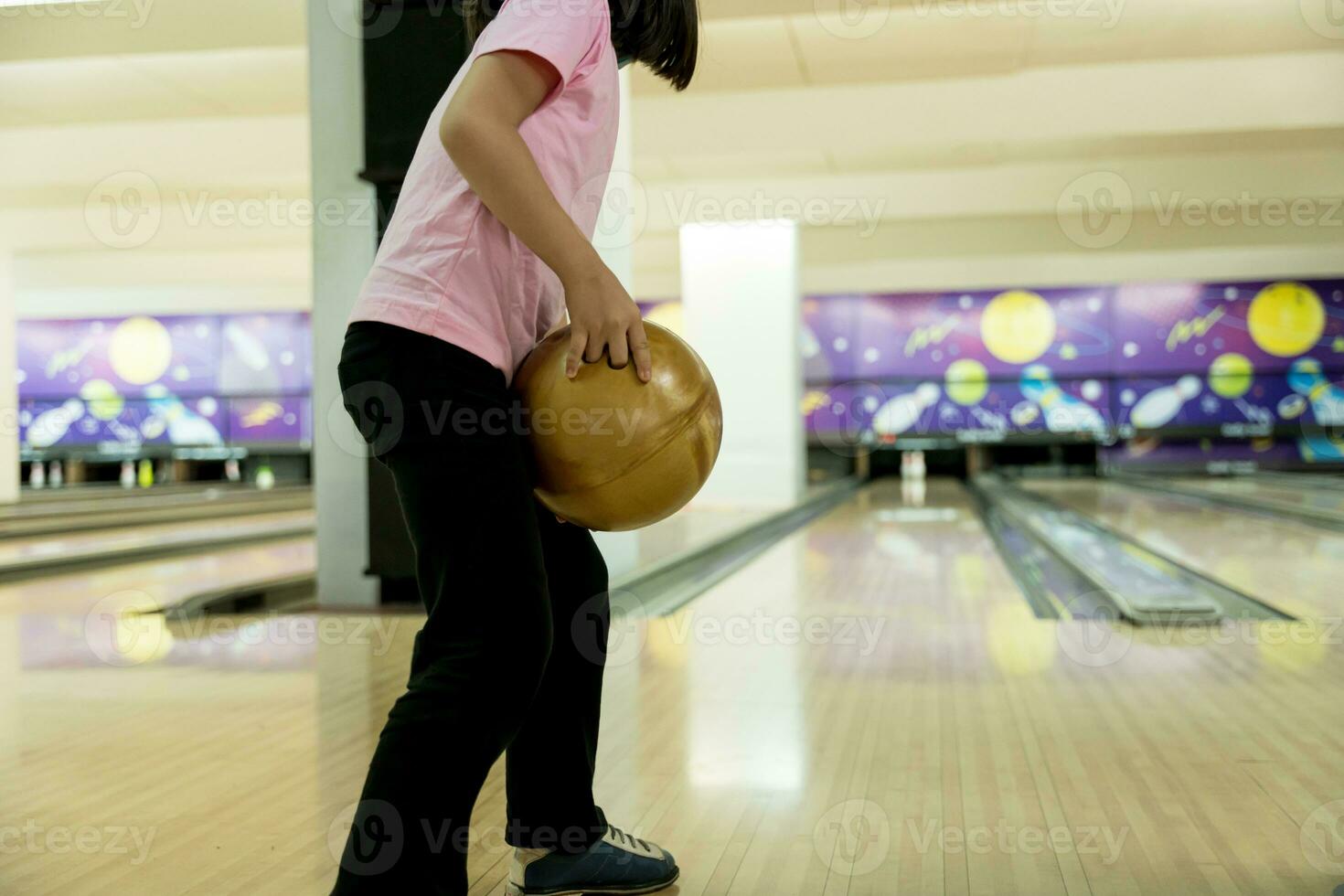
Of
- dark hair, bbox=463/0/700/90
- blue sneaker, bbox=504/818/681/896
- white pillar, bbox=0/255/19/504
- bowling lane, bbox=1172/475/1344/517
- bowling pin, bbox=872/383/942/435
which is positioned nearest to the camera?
dark hair, bbox=463/0/700/90

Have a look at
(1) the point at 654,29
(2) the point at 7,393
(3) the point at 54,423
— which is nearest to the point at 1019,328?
(2) the point at 7,393

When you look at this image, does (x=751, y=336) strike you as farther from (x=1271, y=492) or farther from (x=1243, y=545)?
(x=1271, y=492)

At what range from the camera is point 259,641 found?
3.28 metres

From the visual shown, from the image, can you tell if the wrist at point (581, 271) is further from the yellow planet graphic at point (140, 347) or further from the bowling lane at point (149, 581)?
the yellow planet graphic at point (140, 347)

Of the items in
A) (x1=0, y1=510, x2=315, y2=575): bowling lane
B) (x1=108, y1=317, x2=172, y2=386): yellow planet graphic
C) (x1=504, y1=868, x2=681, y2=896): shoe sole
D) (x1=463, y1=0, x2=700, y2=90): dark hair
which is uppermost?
(x1=108, y1=317, x2=172, y2=386): yellow planet graphic

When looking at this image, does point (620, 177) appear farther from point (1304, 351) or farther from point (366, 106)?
point (1304, 351)

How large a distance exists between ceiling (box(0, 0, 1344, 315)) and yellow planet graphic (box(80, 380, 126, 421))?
6.33 metres

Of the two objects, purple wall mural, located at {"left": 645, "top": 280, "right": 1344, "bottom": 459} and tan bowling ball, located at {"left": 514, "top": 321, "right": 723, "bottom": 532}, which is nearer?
tan bowling ball, located at {"left": 514, "top": 321, "right": 723, "bottom": 532}

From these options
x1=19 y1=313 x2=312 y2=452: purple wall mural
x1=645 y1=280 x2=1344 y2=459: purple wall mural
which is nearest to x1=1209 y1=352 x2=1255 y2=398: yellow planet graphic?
x1=645 y1=280 x2=1344 y2=459: purple wall mural

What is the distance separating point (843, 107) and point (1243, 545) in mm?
2994

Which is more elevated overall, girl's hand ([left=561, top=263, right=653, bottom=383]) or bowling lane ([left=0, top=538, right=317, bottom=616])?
girl's hand ([left=561, top=263, right=653, bottom=383])

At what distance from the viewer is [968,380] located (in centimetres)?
1441

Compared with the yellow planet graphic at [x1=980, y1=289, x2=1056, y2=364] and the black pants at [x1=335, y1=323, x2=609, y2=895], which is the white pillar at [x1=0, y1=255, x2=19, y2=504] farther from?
the black pants at [x1=335, y1=323, x2=609, y2=895]

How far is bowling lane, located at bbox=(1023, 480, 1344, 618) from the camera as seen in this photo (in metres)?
4.20
